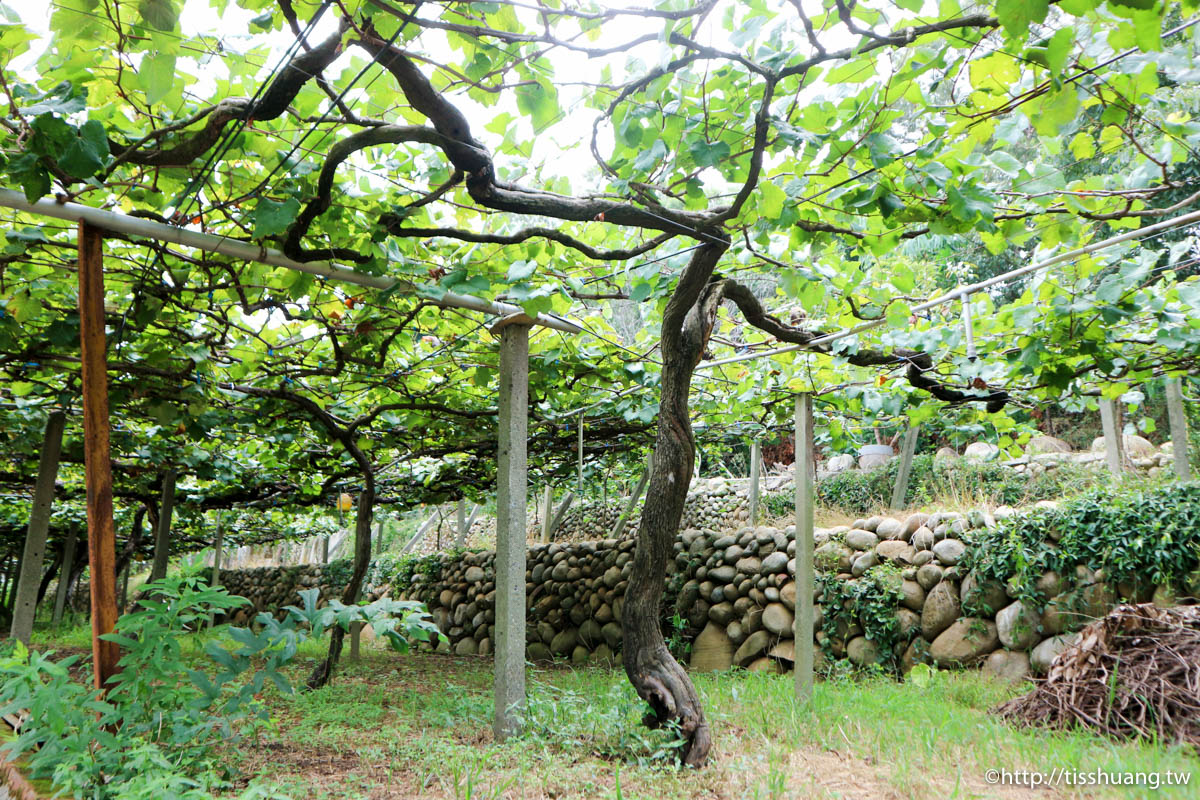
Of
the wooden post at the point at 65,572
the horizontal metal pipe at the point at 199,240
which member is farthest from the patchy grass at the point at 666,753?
the wooden post at the point at 65,572

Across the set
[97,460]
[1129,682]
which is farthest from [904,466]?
[97,460]

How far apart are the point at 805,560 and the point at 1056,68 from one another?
3209mm

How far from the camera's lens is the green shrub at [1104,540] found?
464cm

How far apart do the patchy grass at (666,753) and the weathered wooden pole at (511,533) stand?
149 millimetres

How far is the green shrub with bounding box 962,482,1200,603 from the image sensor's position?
15.2ft

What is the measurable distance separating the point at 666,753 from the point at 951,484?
578cm

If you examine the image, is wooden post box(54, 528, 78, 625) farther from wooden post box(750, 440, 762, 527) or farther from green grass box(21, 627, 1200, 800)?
wooden post box(750, 440, 762, 527)

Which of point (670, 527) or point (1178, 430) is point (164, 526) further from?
point (1178, 430)

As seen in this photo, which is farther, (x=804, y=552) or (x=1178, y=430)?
(x=1178, y=430)

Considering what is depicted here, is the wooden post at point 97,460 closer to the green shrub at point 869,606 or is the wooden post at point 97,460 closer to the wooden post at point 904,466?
the green shrub at point 869,606

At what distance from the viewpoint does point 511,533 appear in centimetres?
349

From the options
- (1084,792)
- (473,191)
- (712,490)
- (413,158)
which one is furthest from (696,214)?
(712,490)

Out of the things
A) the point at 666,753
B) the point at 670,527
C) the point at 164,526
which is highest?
the point at 670,527

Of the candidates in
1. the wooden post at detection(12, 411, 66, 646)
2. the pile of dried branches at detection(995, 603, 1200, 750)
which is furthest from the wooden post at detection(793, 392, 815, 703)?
the wooden post at detection(12, 411, 66, 646)
